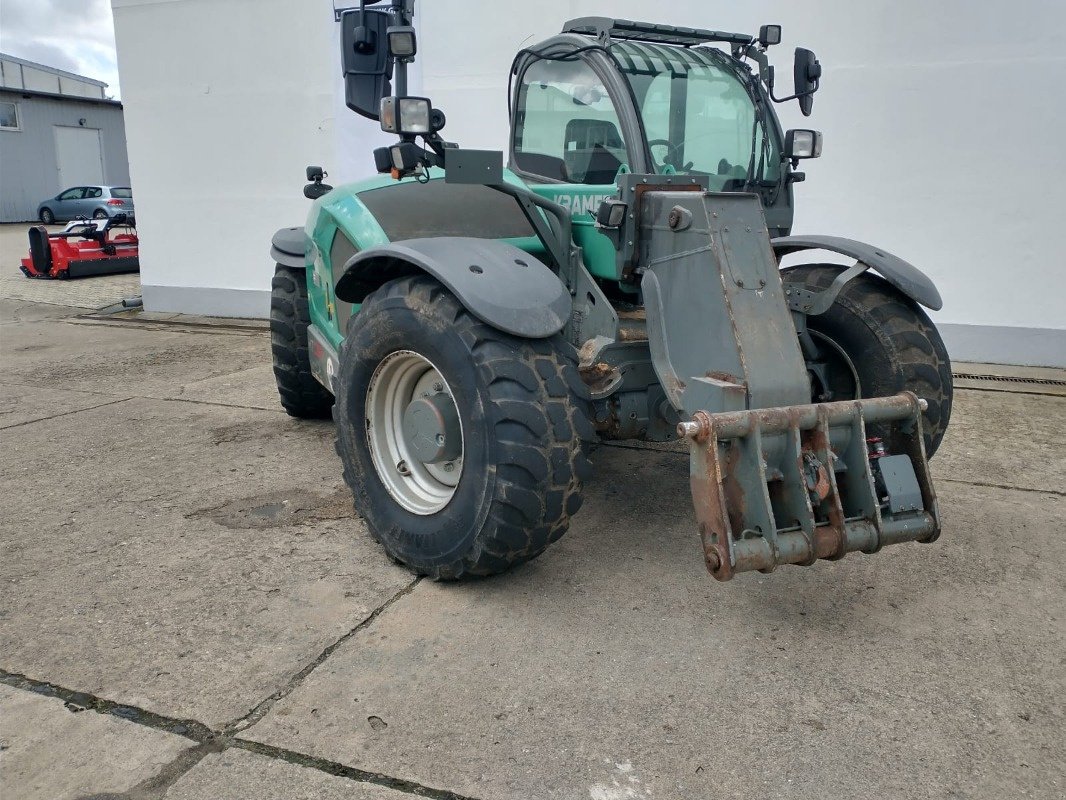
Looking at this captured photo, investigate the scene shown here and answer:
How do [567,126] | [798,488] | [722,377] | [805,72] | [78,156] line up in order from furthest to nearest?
[78,156], [805,72], [567,126], [722,377], [798,488]

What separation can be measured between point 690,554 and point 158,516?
92.6 inches

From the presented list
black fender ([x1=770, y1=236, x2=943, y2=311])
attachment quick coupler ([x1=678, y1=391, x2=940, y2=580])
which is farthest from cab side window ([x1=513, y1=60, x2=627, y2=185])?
attachment quick coupler ([x1=678, y1=391, x2=940, y2=580])

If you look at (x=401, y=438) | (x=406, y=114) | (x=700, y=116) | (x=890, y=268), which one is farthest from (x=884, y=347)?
(x=406, y=114)

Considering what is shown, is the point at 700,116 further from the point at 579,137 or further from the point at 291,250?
the point at 291,250

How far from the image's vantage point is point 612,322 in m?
3.68

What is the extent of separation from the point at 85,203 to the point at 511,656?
89.9 feet

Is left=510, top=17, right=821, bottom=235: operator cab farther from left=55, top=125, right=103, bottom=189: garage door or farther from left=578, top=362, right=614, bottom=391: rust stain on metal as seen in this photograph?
left=55, top=125, right=103, bottom=189: garage door

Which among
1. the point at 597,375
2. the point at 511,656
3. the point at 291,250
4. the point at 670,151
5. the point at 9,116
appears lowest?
the point at 511,656

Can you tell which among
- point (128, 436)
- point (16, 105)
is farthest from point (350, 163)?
point (16, 105)

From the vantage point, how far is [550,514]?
3.18 m

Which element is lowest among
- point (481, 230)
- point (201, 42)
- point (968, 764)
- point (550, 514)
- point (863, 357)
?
point (968, 764)

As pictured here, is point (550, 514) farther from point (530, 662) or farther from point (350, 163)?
point (350, 163)

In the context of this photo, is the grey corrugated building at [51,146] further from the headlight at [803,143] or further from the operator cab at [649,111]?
the headlight at [803,143]

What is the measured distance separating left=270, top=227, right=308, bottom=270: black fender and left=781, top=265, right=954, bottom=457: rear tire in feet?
9.81
